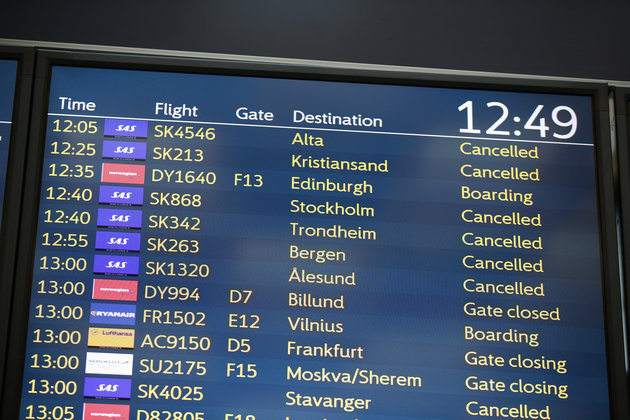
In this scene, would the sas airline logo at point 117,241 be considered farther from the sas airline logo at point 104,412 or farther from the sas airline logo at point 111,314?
the sas airline logo at point 104,412

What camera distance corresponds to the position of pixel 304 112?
89.1 inches

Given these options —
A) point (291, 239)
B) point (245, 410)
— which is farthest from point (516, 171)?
point (245, 410)

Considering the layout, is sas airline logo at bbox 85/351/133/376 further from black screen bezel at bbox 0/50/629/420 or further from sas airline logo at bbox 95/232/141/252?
sas airline logo at bbox 95/232/141/252

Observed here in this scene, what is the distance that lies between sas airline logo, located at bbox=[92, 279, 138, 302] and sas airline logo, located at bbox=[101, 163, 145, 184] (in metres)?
0.28

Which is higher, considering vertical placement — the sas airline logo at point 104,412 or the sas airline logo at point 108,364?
the sas airline logo at point 108,364

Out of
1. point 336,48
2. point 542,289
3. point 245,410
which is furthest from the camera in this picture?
point 336,48

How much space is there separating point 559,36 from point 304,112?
0.93 meters

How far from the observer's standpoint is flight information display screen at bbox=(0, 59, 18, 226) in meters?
2.14

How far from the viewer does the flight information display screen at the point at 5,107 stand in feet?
7.01

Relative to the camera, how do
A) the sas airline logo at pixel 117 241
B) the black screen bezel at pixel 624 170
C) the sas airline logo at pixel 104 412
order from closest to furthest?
1. the sas airline logo at pixel 104 412
2. the sas airline logo at pixel 117 241
3. the black screen bezel at pixel 624 170

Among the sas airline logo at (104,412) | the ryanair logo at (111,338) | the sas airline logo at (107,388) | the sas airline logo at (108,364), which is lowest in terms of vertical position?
the sas airline logo at (104,412)

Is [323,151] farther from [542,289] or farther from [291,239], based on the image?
[542,289]

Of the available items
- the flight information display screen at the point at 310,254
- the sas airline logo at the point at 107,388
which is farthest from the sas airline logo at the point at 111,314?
the sas airline logo at the point at 107,388

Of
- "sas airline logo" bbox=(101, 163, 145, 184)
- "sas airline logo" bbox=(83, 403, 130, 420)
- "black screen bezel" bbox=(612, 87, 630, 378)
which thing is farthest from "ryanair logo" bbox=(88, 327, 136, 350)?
"black screen bezel" bbox=(612, 87, 630, 378)
